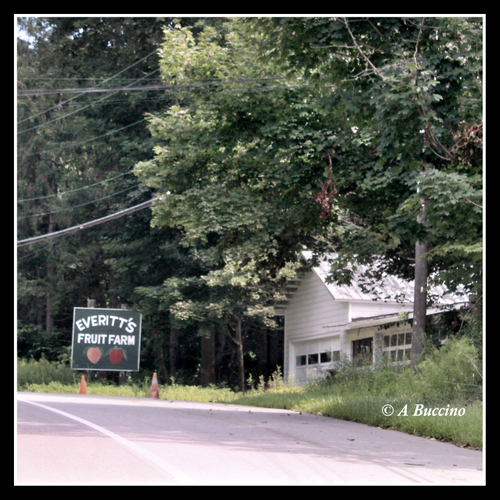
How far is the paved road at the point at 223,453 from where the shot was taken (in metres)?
6.36

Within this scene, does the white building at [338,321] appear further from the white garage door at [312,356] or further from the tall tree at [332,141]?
→ the tall tree at [332,141]

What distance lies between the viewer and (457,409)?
10797mm

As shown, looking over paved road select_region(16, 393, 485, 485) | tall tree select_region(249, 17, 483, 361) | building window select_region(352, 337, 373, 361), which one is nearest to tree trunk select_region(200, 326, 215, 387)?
building window select_region(352, 337, 373, 361)

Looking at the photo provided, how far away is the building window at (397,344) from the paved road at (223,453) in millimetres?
9400

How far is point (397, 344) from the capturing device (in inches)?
843

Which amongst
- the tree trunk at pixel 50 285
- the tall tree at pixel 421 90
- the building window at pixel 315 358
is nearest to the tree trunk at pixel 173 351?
the tree trunk at pixel 50 285

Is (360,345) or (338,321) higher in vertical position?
(338,321)

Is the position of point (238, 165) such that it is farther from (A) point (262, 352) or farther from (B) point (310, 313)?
(A) point (262, 352)

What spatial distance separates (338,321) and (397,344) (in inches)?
110

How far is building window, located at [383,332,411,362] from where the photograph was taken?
2089 cm

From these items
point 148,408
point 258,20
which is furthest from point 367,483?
point 148,408

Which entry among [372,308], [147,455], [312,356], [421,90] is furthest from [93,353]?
[421,90]
